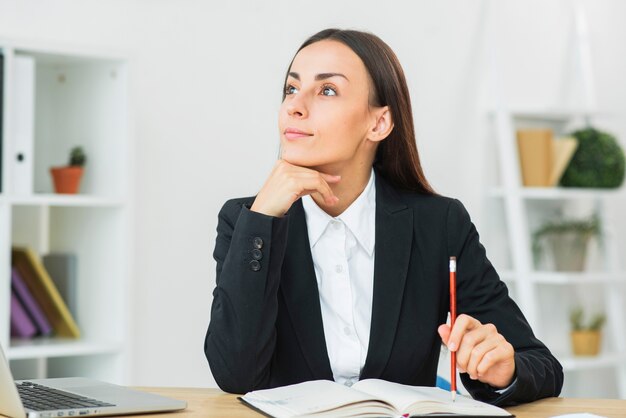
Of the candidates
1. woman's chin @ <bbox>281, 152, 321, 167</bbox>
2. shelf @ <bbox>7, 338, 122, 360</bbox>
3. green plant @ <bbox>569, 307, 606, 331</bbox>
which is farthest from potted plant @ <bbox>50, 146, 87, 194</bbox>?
green plant @ <bbox>569, 307, 606, 331</bbox>

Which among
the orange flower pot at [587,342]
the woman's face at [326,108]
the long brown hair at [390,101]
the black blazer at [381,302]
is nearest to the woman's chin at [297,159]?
the woman's face at [326,108]

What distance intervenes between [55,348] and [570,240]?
6.99ft

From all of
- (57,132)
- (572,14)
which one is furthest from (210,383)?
(572,14)

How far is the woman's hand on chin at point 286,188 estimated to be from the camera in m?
1.67

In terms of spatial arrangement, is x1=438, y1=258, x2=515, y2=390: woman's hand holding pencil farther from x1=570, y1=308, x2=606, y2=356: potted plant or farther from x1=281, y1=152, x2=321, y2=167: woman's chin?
x1=570, y1=308, x2=606, y2=356: potted plant

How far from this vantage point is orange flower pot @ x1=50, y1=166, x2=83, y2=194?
267 centimetres

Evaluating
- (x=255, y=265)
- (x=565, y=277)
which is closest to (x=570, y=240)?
(x=565, y=277)

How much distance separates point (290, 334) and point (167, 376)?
4.78ft

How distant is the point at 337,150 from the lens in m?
1.84

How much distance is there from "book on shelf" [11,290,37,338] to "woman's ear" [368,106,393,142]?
3.89ft

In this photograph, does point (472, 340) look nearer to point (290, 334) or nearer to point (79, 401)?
point (290, 334)

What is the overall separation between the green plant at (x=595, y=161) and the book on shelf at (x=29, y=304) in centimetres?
216

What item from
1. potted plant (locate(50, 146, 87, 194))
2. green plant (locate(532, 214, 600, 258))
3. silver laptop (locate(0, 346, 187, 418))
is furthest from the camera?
green plant (locate(532, 214, 600, 258))

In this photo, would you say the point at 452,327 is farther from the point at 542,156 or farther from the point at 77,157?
the point at 542,156
